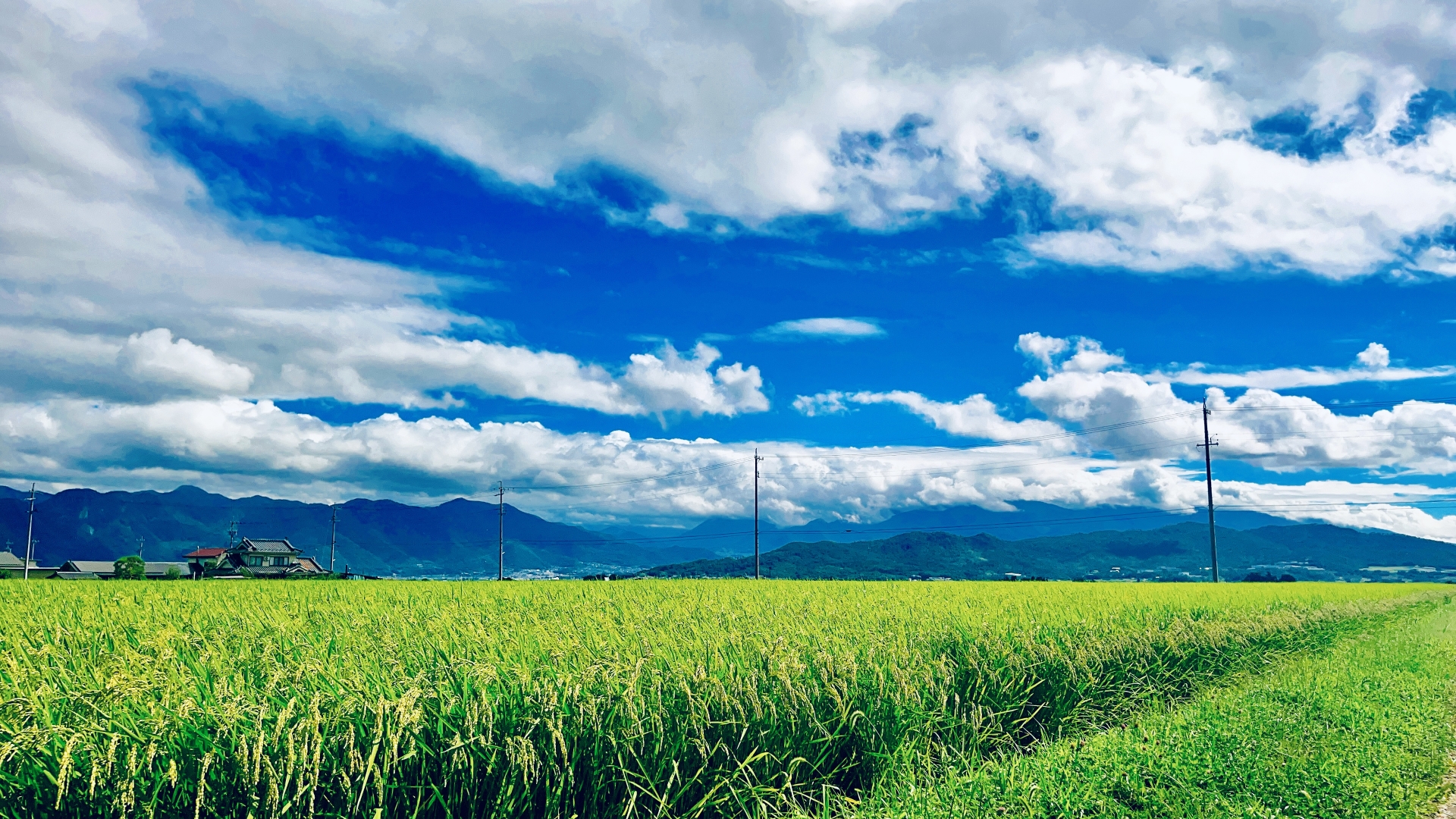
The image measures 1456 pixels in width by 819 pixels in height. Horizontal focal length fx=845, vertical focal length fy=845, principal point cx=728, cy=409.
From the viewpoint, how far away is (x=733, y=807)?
6281 millimetres

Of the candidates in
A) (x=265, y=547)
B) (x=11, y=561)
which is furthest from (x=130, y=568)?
(x=11, y=561)

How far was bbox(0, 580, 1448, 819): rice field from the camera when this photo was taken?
4.27 metres

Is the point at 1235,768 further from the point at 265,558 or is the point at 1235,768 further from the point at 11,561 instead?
the point at 11,561

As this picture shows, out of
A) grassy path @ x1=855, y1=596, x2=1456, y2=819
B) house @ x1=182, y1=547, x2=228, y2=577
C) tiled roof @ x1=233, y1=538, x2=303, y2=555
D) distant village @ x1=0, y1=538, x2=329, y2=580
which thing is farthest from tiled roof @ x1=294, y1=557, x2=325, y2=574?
grassy path @ x1=855, y1=596, x2=1456, y2=819

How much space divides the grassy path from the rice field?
66cm

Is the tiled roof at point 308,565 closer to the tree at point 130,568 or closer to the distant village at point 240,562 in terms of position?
the distant village at point 240,562

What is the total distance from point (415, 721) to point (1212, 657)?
14182 mm

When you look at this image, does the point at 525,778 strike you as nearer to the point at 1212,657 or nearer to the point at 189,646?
the point at 189,646

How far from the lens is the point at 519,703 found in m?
5.40

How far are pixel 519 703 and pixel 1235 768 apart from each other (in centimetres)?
695

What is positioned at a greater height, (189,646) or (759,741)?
(189,646)

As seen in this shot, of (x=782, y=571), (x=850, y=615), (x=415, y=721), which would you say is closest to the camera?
(x=415, y=721)

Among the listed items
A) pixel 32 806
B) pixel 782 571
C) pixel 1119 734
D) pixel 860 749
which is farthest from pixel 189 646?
pixel 782 571

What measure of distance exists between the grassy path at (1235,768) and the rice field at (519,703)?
66 cm
